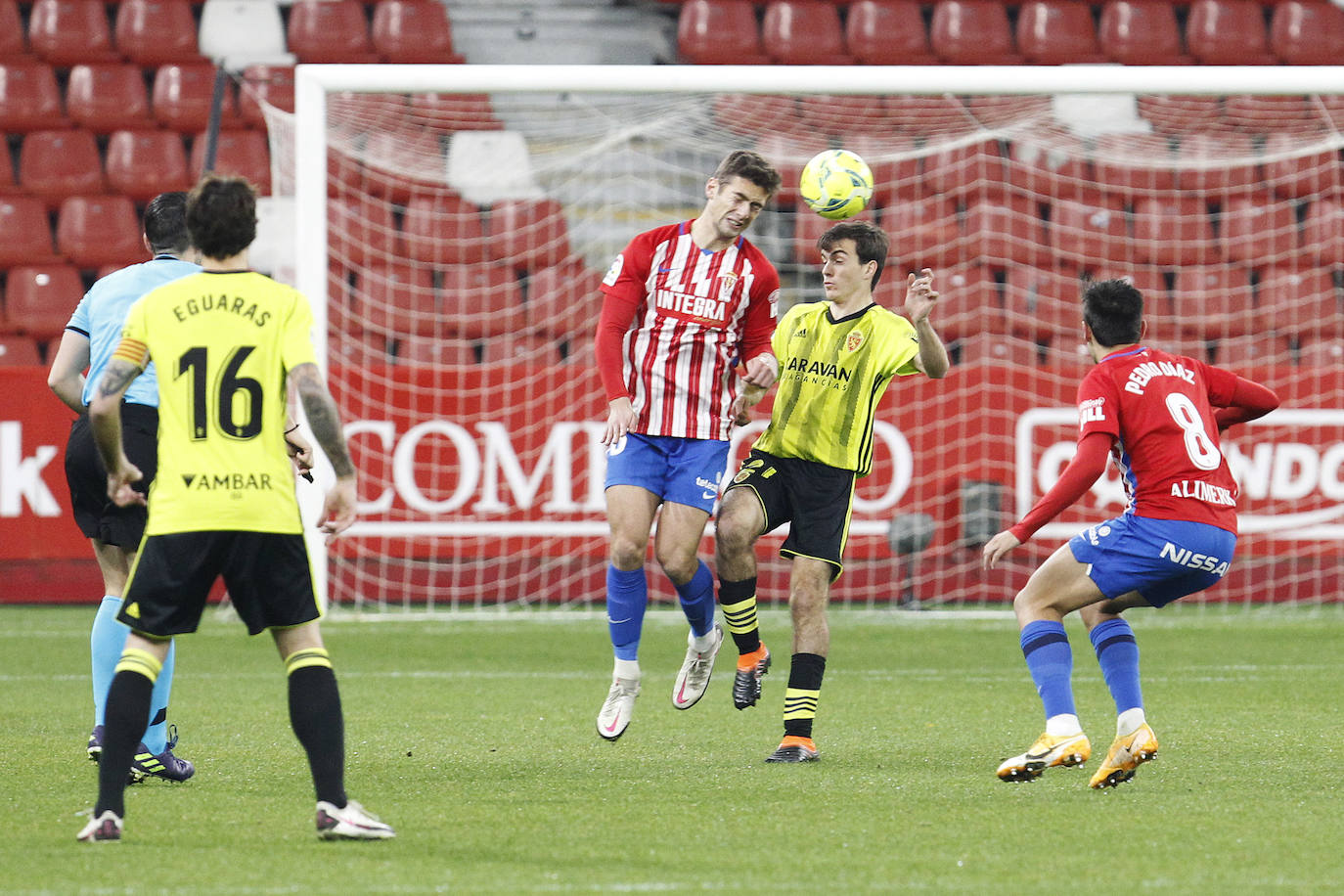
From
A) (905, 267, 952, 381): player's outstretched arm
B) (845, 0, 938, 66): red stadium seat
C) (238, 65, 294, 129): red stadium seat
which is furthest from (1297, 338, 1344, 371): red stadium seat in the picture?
(238, 65, 294, 129): red stadium seat

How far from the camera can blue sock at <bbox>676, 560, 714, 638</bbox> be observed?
21.0 ft

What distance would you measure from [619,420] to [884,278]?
300 inches

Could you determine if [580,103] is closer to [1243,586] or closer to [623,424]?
[1243,586]

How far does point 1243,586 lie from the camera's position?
1216 centimetres

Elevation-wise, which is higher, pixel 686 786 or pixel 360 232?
pixel 360 232

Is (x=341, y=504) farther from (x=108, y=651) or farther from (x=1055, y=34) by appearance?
(x=1055, y=34)

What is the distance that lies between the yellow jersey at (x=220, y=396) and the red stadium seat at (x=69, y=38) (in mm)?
11581

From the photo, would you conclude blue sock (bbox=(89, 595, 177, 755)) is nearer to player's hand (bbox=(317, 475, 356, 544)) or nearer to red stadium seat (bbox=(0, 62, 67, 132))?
player's hand (bbox=(317, 475, 356, 544))

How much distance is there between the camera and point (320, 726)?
4.27 metres

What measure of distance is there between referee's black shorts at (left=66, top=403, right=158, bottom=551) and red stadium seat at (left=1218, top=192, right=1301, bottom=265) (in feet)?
32.9

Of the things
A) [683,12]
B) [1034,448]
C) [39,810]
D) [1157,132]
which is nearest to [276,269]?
[683,12]

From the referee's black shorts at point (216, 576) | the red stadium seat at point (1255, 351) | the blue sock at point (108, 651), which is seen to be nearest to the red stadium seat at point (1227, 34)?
the red stadium seat at point (1255, 351)

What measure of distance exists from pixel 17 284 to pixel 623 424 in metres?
8.86

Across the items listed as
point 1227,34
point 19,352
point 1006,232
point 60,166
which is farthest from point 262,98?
point 1227,34
